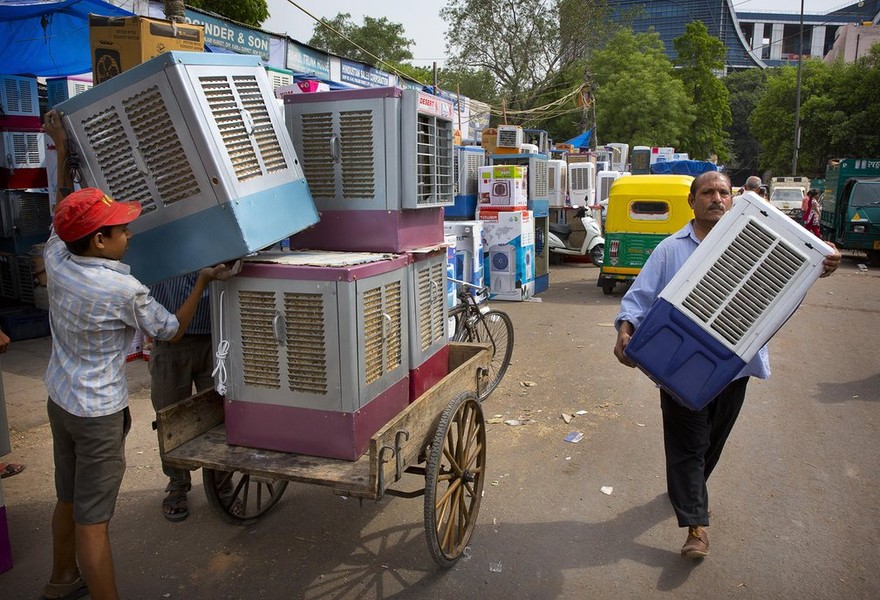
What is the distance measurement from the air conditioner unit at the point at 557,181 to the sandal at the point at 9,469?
12679 mm

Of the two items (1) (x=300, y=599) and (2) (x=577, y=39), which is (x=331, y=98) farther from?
(2) (x=577, y=39)

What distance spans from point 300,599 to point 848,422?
4.70 metres

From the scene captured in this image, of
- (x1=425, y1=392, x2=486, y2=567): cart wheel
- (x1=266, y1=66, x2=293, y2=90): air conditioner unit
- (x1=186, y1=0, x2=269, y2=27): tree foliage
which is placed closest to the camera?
Result: (x1=425, y1=392, x2=486, y2=567): cart wheel

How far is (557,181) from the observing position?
15.2m

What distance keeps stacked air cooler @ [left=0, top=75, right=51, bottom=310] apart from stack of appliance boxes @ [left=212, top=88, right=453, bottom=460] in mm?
6640

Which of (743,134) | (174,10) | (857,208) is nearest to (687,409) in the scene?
(174,10)

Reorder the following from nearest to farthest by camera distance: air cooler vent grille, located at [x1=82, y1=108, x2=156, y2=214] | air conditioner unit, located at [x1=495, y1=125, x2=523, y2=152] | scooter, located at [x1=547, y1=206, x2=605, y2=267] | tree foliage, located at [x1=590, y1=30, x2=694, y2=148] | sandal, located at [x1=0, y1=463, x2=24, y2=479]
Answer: air cooler vent grille, located at [x1=82, y1=108, x2=156, y2=214] < sandal, located at [x1=0, y1=463, x2=24, y2=479] < scooter, located at [x1=547, y1=206, x2=605, y2=267] < air conditioner unit, located at [x1=495, y1=125, x2=523, y2=152] < tree foliage, located at [x1=590, y1=30, x2=694, y2=148]

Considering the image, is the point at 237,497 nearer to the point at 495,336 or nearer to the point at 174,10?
the point at 174,10

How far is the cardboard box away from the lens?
3.29 m

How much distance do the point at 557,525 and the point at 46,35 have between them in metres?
7.08

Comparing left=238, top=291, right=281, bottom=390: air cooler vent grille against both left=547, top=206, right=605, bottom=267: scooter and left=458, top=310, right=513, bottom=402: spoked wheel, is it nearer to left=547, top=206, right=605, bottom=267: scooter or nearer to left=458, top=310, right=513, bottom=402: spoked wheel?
left=458, top=310, right=513, bottom=402: spoked wheel

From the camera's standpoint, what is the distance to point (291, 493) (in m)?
4.20

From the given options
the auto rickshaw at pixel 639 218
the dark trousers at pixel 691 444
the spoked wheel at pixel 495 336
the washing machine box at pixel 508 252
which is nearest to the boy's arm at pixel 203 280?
the dark trousers at pixel 691 444

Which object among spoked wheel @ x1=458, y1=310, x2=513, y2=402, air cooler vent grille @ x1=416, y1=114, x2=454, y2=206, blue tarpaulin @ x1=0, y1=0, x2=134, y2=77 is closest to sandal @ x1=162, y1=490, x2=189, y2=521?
air cooler vent grille @ x1=416, y1=114, x2=454, y2=206
